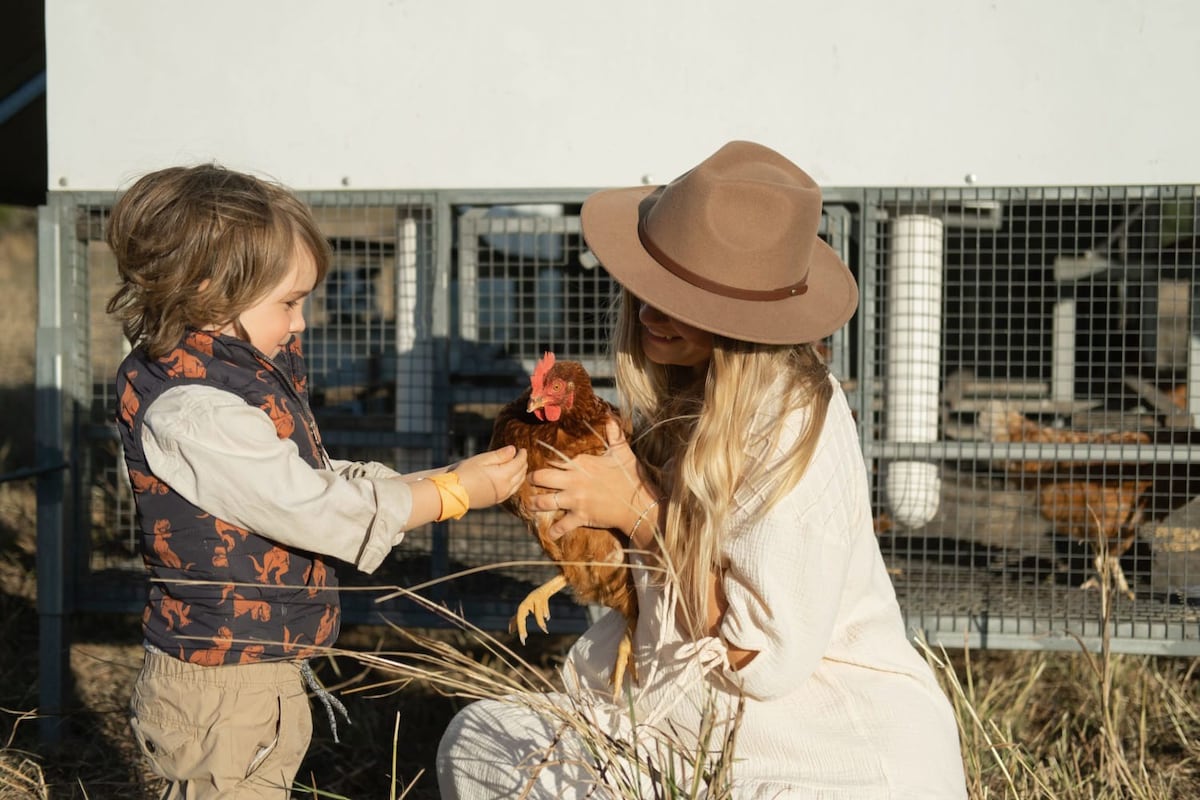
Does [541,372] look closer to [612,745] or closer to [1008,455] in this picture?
[612,745]

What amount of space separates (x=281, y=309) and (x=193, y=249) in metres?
0.18

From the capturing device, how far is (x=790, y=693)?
5.46 ft

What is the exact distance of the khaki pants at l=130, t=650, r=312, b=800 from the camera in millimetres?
1714

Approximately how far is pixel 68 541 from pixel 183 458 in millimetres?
1527

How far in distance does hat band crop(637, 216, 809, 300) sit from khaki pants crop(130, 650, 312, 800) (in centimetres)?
98

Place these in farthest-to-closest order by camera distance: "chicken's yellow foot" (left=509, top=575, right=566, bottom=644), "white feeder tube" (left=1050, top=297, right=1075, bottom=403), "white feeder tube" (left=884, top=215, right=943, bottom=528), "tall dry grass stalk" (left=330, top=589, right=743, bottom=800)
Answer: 1. "white feeder tube" (left=1050, top=297, right=1075, bottom=403)
2. "white feeder tube" (left=884, top=215, right=943, bottom=528)
3. "chicken's yellow foot" (left=509, top=575, right=566, bottom=644)
4. "tall dry grass stalk" (left=330, top=589, right=743, bottom=800)

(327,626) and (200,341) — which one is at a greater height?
(200,341)

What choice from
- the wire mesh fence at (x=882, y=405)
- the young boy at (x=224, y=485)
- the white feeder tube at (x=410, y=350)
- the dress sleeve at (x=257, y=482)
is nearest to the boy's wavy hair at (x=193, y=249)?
the young boy at (x=224, y=485)

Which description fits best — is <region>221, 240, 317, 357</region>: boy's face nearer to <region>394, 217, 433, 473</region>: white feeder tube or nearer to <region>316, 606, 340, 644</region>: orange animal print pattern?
<region>316, 606, 340, 644</region>: orange animal print pattern

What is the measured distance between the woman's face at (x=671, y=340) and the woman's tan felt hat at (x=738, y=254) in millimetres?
128

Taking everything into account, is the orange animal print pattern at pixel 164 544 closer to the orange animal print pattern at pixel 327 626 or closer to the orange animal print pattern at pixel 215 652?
the orange animal print pattern at pixel 215 652

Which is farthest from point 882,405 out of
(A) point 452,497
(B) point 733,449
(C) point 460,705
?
(C) point 460,705

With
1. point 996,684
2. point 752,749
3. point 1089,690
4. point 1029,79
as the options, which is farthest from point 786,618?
point 1089,690

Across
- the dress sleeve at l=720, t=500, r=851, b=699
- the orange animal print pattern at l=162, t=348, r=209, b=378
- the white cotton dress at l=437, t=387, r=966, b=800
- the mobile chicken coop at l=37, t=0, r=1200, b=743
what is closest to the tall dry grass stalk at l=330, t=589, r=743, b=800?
the white cotton dress at l=437, t=387, r=966, b=800
